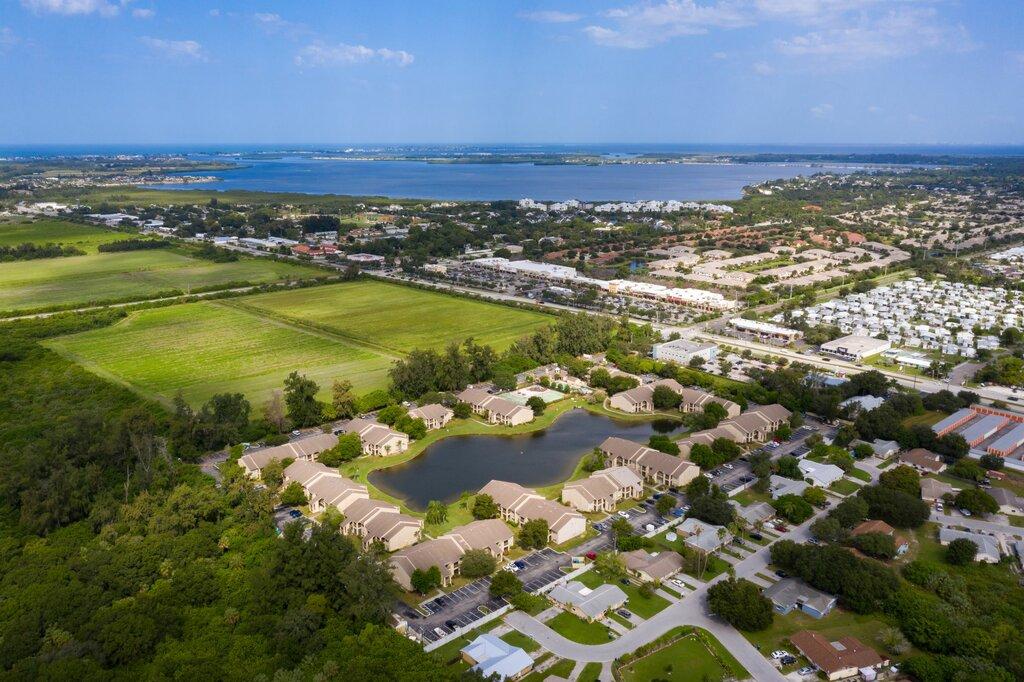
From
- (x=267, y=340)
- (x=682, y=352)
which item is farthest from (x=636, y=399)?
(x=267, y=340)

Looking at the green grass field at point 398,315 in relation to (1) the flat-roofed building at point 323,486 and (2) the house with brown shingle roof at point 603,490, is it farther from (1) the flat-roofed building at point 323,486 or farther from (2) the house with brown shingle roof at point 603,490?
(2) the house with brown shingle roof at point 603,490

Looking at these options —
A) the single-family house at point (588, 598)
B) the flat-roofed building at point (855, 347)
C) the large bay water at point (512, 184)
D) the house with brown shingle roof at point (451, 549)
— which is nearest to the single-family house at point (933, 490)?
the single-family house at point (588, 598)

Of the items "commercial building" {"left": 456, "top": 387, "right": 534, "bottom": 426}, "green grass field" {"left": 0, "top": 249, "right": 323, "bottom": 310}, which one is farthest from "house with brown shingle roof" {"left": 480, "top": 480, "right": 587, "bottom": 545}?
"green grass field" {"left": 0, "top": 249, "right": 323, "bottom": 310}

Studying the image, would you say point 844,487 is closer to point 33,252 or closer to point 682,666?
point 682,666

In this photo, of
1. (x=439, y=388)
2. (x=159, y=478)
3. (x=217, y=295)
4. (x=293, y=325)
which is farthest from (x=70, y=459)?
(x=217, y=295)

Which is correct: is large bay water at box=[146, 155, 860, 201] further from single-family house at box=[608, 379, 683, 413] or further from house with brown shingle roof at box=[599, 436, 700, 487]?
house with brown shingle roof at box=[599, 436, 700, 487]
